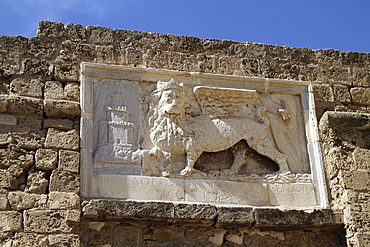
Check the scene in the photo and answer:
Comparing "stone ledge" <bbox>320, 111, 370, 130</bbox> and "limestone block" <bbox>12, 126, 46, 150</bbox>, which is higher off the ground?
"stone ledge" <bbox>320, 111, 370, 130</bbox>

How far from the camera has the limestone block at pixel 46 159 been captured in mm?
6590

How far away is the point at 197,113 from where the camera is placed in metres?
7.49

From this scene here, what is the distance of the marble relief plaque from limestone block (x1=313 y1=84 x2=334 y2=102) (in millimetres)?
188

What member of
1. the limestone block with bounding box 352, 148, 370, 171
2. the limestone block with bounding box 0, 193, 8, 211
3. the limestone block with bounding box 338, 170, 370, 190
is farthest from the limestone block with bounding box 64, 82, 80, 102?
the limestone block with bounding box 352, 148, 370, 171

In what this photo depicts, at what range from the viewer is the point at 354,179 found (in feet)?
24.2

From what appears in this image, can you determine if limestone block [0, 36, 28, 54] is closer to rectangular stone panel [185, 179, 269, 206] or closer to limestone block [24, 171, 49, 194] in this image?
limestone block [24, 171, 49, 194]

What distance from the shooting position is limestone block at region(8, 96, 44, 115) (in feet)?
22.2

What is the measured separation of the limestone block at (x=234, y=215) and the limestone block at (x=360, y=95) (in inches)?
93.3

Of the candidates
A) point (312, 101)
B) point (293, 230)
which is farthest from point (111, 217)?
point (312, 101)

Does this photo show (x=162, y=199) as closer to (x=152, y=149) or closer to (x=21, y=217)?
(x=152, y=149)

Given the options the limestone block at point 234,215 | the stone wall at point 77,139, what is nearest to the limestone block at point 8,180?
the stone wall at point 77,139

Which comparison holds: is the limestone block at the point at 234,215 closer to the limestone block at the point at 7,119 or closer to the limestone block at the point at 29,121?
the limestone block at the point at 29,121

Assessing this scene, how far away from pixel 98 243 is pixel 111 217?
0.32 metres

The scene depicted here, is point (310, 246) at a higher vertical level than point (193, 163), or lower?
lower
